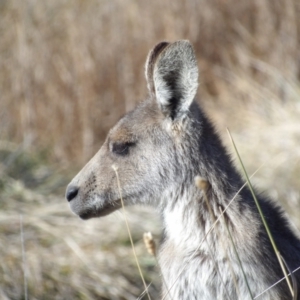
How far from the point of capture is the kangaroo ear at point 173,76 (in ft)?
13.1

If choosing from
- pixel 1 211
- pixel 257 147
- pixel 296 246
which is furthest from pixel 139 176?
pixel 257 147

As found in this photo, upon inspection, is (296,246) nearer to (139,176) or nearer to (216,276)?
(216,276)

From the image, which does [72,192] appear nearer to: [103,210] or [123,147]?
[103,210]

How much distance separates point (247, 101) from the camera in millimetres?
9484

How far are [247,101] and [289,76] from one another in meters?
0.62

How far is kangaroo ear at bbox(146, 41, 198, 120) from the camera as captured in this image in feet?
13.1

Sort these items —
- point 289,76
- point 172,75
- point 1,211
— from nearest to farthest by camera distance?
point 172,75 < point 1,211 < point 289,76

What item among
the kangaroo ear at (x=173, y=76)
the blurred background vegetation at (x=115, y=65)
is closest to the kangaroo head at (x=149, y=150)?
the kangaroo ear at (x=173, y=76)

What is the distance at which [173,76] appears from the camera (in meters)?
4.14

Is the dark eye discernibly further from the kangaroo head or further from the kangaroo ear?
the kangaroo ear

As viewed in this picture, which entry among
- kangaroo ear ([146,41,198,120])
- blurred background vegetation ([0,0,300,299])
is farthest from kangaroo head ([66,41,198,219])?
blurred background vegetation ([0,0,300,299])

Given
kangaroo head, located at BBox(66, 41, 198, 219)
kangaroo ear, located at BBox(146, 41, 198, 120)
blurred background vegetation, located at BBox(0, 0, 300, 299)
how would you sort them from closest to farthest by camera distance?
kangaroo ear, located at BBox(146, 41, 198, 120) < kangaroo head, located at BBox(66, 41, 198, 219) < blurred background vegetation, located at BBox(0, 0, 300, 299)

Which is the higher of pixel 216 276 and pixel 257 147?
pixel 257 147

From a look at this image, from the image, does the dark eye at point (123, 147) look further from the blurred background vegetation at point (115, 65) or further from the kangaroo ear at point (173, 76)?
the blurred background vegetation at point (115, 65)
